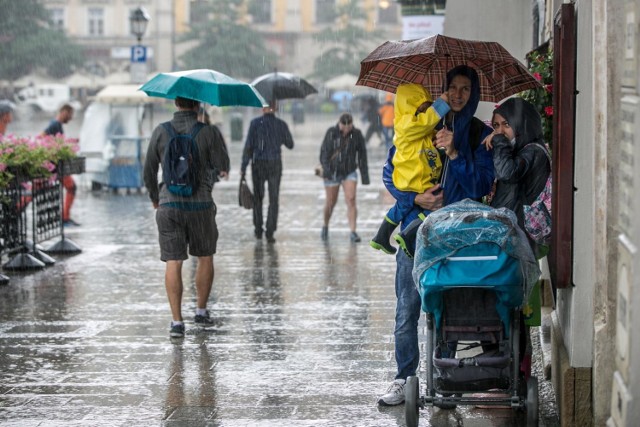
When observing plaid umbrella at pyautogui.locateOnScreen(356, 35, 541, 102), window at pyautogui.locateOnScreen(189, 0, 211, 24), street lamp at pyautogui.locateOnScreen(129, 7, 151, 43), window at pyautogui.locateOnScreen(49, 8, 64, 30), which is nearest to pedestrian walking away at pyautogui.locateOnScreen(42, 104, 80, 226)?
street lamp at pyautogui.locateOnScreen(129, 7, 151, 43)

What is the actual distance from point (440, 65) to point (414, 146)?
0.94m

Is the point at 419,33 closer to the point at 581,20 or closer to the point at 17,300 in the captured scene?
the point at 17,300

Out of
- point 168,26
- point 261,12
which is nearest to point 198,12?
point 168,26

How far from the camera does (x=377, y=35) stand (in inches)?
3219

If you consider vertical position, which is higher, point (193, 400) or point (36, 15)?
point (36, 15)

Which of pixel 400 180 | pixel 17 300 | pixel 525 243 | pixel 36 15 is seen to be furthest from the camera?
pixel 36 15

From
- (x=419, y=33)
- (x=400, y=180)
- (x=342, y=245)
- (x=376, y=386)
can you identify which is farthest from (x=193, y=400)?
(x=419, y=33)

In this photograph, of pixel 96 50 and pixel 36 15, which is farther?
pixel 96 50

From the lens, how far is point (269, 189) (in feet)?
51.6

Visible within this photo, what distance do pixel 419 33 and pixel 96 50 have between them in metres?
70.0

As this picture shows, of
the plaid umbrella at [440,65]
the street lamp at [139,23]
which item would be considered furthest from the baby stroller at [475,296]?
the street lamp at [139,23]

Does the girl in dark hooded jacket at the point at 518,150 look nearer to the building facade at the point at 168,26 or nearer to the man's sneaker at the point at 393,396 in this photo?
the man's sneaker at the point at 393,396

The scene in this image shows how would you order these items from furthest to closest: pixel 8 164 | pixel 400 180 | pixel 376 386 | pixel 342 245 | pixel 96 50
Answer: pixel 96 50
pixel 342 245
pixel 8 164
pixel 376 386
pixel 400 180

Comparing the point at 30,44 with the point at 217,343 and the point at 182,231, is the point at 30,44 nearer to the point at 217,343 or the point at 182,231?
the point at 182,231
